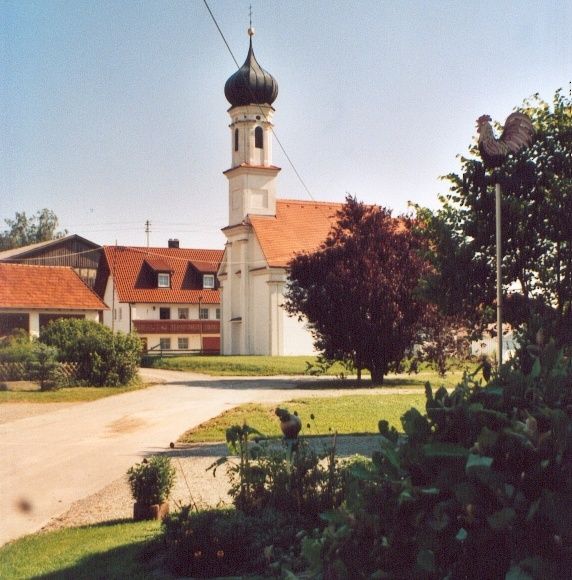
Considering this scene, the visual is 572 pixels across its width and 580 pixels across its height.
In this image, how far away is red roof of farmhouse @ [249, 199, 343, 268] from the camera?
44.7m

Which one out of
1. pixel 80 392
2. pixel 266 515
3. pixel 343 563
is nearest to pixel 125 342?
pixel 80 392

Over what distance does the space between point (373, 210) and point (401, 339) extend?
457 cm

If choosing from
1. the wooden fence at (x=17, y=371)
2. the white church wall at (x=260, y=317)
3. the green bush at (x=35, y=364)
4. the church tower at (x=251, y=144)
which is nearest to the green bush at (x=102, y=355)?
the wooden fence at (x=17, y=371)

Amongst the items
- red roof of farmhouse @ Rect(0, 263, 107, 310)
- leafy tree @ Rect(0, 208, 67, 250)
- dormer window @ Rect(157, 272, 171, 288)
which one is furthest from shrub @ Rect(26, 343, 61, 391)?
leafy tree @ Rect(0, 208, 67, 250)

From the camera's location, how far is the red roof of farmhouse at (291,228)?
4472 centimetres

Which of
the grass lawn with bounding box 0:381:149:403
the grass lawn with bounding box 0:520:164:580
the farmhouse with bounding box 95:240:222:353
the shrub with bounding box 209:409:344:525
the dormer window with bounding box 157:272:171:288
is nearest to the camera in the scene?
the grass lawn with bounding box 0:520:164:580

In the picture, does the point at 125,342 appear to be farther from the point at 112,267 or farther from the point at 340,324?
the point at 112,267

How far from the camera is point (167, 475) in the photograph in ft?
24.9

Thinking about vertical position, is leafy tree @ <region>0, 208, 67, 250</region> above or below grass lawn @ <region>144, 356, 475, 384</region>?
above

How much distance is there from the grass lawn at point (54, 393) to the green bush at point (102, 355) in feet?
2.77

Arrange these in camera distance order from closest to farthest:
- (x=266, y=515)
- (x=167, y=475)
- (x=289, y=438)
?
1. (x=266, y=515)
2. (x=289, y=438)
3. (x=167, y=475)

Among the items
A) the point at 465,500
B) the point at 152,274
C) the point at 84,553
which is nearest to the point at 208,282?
the point at 152,274

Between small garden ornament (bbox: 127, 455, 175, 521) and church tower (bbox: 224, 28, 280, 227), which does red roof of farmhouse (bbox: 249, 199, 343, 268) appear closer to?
church tower (bbox: 224, 28, 280, 227)

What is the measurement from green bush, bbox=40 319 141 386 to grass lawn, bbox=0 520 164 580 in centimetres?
1868
